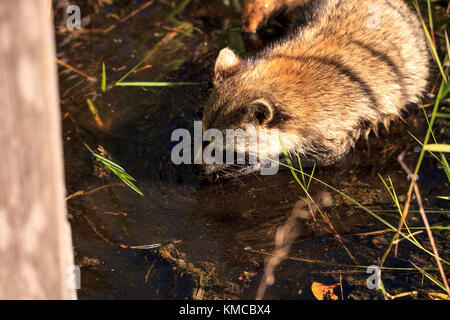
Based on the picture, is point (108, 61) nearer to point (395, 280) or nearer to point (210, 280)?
point (210, 280)

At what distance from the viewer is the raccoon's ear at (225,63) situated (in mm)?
4879

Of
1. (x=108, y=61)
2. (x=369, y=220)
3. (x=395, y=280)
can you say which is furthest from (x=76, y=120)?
(x=395, y=280)

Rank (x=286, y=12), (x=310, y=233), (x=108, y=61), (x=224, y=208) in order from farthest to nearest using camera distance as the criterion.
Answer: (x=286, y=12) < (x=108, y=61) < (x=224, y=208) < (x=310, y=233)

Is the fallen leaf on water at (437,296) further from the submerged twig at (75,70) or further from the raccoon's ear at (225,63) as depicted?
the submerged twig at (75,70)

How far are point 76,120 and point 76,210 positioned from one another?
4.48ft

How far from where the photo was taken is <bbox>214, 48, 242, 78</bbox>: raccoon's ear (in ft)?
16.0

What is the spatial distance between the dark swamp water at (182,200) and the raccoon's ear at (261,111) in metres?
0.69

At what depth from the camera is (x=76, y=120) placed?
5.17 metres

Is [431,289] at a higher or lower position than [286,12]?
lower

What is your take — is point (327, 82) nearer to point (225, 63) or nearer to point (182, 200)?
point (225, 63)

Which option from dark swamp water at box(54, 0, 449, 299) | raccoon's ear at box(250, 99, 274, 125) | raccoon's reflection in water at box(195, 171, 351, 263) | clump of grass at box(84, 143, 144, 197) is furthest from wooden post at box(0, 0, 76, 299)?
raccoon's ear at box(250, 99, 274, 125)

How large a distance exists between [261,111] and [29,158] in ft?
9.24

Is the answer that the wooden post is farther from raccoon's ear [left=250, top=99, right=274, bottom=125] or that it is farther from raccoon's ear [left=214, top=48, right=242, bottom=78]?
raccoon's ear [left=214, top=48, right=242, bottom=78]
